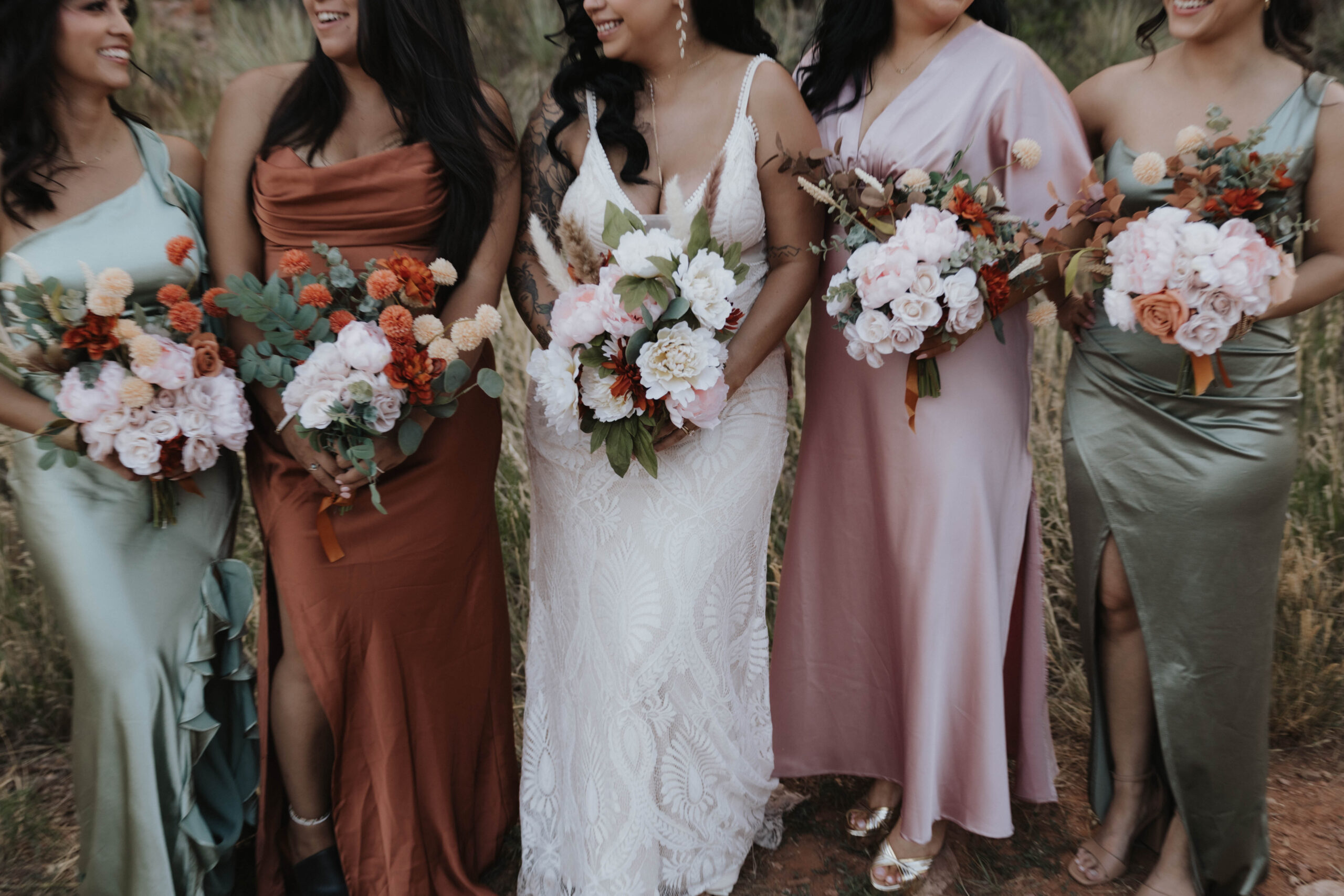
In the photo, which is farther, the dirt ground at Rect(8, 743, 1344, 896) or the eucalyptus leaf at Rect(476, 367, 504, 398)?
the dirt ground at Rect(8, 743, 1344, 896)

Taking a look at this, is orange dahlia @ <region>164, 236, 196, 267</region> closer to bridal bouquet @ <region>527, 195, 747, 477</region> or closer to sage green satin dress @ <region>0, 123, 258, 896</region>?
sage green satin dress @ <region>0, 123, 258, 896</region>

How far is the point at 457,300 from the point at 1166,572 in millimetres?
2129

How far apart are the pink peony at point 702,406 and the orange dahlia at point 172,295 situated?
1.25 meters

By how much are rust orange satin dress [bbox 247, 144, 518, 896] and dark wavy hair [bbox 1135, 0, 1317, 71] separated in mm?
2257

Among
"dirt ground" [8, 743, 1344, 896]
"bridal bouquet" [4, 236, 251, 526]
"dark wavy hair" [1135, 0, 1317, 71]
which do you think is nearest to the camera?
"bridal bouquet" [4, 236, 251, 526]

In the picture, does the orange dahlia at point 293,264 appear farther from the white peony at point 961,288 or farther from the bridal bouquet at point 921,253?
the white peony at point 961,288

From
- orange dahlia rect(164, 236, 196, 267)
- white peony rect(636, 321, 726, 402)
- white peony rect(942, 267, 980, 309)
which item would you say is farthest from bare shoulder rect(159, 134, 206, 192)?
white peony rect(942, 267, 980, 309)

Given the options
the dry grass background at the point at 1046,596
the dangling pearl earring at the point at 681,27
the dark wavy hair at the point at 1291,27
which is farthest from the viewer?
the dry grass background at the point at 1046,596

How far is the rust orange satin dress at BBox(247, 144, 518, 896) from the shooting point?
290 centimetres

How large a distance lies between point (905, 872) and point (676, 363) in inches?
70.9

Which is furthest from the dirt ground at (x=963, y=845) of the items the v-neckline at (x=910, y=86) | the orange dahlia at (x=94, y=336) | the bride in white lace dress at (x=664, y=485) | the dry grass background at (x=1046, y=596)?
the v-neckline at (x=910, y=86)

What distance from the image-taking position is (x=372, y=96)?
9.86 feet

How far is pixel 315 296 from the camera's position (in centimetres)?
262

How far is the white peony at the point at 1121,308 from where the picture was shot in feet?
8.56
